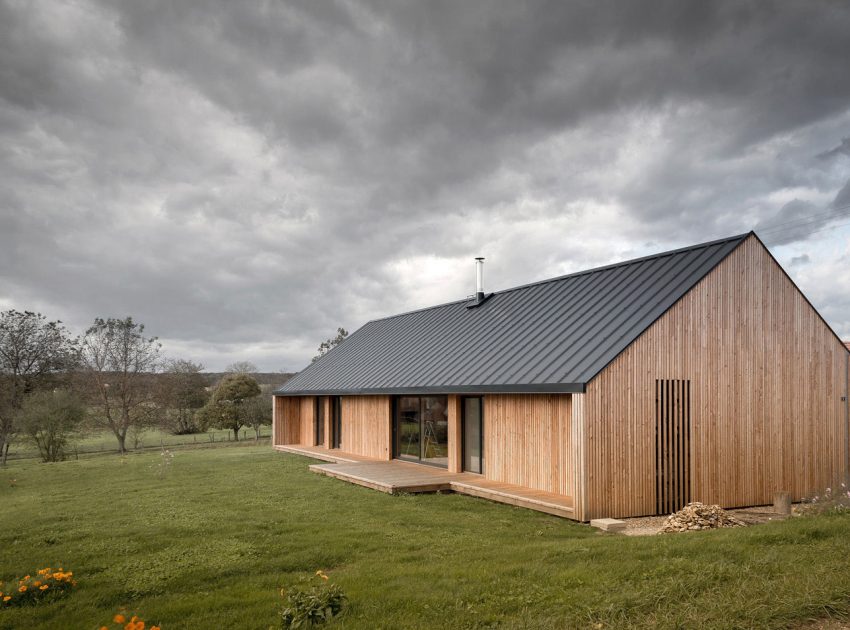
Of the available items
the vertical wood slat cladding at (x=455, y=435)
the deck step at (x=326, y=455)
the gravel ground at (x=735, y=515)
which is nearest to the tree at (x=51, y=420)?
the deck step at (x=326, y=455)

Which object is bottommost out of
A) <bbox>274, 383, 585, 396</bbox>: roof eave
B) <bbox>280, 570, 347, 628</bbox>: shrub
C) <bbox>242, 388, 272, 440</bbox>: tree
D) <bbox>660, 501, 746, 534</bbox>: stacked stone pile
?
<bbox>242, 388, 272, 440</bbox>: tree

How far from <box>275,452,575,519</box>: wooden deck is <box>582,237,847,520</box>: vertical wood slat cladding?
111 cm

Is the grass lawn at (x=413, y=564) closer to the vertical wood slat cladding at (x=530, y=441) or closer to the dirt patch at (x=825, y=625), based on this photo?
the dirt patch at (x=825, y=625)

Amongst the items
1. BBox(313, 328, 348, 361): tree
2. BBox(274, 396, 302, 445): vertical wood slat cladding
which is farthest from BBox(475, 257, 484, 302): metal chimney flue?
BBox(313, 328, 348, 361): tree

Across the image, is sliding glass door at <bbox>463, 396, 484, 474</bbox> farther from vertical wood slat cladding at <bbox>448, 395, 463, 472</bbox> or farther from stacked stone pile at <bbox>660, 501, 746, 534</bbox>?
stacked stone pile at <bbox>660, 501, 746, 534</bbox>

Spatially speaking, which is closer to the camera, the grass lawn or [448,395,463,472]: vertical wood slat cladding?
the grass lawn

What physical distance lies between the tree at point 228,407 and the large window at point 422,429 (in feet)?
72.3

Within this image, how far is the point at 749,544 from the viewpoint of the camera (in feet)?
19.9

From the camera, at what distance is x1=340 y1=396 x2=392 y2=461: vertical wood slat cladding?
16703 millimetres

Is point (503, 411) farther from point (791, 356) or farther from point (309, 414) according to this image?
point (309, 414)

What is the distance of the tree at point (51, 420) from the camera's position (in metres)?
22.1

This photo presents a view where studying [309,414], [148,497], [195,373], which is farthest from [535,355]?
[195,373]

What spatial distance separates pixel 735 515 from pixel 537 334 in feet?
16.5

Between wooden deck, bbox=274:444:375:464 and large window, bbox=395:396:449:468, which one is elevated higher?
large window, bbox=395:396:449:468
